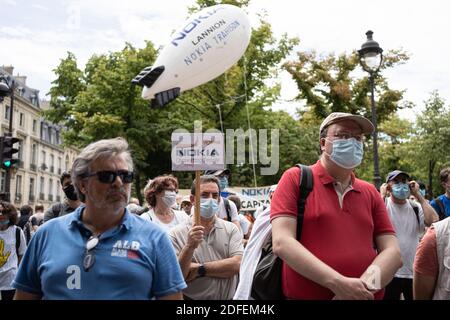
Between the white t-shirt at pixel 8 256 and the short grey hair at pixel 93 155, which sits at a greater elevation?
the short grey hair at pixel 93 155

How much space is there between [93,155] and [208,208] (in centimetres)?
219

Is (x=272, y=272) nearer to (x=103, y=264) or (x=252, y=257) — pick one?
(x=252, y=257)

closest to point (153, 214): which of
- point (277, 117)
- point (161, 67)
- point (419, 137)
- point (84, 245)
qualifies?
point (161, 67)

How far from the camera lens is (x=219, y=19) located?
303 inches

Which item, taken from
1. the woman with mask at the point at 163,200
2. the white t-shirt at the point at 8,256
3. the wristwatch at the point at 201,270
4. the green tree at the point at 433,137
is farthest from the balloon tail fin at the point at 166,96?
the green tree at the point at 433,137

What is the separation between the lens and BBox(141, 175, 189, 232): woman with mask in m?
5.85

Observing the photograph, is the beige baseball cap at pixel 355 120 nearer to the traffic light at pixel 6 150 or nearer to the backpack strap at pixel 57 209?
the backpack strap at pixel 57 209

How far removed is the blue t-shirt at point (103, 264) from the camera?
2.40 m

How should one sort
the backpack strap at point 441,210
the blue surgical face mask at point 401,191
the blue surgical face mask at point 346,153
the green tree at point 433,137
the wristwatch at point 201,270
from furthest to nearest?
the green tree at point 433,137 < the backpack strap at point 441,210 < the blue surgical face mask at point 401,191 < the wristwatch at point 201,270 < the blue surgical face mask at point 346,153

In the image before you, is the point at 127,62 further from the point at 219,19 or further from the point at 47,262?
the point at 47,262

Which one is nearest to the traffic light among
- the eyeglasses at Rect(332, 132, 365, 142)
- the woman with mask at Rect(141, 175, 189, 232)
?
the woman with mask at Rect(141, 175, 189, 232)

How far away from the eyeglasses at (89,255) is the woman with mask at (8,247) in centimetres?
477

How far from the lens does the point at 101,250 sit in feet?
8.07

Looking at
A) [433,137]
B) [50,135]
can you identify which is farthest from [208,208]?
[50,135]
